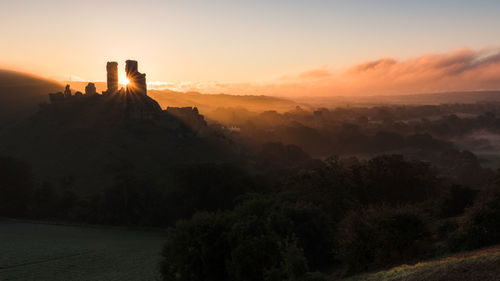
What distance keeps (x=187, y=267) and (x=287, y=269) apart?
10002mm

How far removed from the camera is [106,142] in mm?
111312

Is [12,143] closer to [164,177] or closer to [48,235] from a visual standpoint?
[164,177]

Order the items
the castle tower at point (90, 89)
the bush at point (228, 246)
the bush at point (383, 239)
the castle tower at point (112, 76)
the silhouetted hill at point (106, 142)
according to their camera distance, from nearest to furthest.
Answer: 1. the bush at point (383, 239)
2. the bush at point (228, 246)
3. the silhouetted hill at point (106, 142)
4. the castle tower at point (112, 76)
5. the castle tower at point (90, 89)

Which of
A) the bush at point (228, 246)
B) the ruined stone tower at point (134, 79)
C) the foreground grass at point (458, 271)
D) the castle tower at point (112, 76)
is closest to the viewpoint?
the foreground grass at point (458, 271)

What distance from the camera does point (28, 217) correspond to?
244ft

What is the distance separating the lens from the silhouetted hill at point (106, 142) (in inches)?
3698

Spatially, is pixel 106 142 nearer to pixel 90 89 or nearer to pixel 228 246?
pixel 90 89

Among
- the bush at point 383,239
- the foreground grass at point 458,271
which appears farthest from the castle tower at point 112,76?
the foreground grass at point 458,271

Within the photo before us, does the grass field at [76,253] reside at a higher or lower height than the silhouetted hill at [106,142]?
lower

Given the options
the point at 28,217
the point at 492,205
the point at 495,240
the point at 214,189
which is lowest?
the point at 28,217

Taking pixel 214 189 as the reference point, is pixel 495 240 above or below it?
above

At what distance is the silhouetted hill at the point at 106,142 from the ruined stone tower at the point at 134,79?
378cm

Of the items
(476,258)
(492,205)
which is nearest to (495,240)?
(492,205)

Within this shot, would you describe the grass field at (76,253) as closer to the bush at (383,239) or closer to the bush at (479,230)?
the bush at (383,239)
